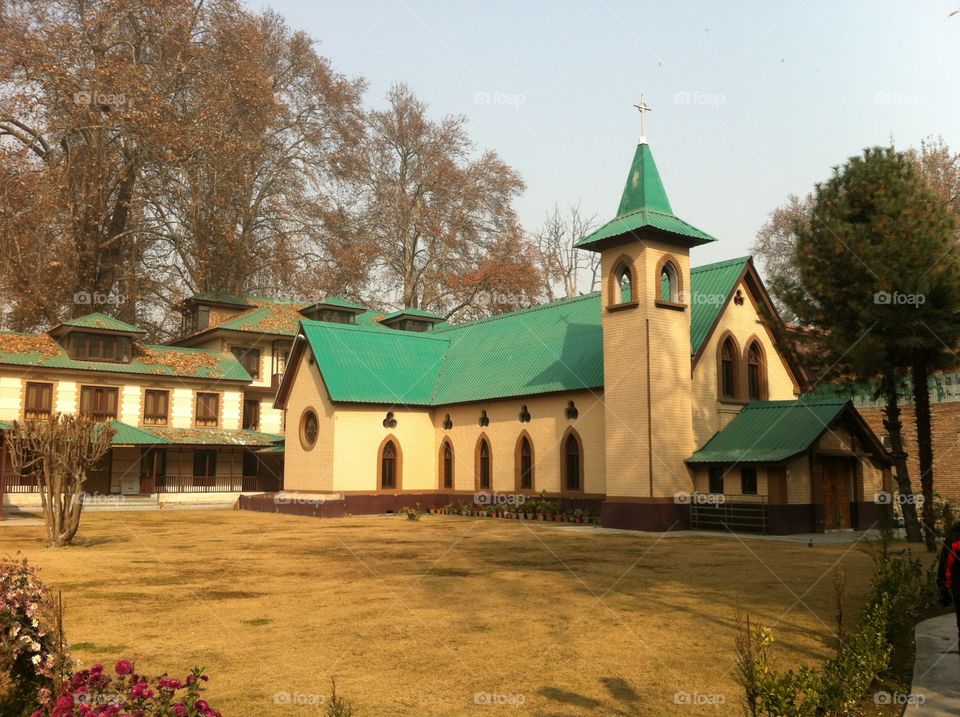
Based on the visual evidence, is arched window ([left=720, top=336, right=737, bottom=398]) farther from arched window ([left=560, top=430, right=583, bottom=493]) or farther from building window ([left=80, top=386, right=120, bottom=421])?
building window ([left=80, top=386, right=120, bottom=421])

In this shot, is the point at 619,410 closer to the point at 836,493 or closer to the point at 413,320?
the point at 836,493

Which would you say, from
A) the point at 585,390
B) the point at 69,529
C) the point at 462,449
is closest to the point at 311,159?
the point at 462,449

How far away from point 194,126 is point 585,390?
25.8 metres

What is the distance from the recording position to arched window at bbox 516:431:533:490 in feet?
108

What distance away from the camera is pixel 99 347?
4331 cm

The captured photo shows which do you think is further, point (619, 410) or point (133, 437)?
point (133, 437)

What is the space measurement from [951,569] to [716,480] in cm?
1884

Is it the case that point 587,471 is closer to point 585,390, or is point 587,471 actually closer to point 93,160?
point 585,390

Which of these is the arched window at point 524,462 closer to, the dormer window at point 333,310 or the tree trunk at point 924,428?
the tree trunk at point 924,428

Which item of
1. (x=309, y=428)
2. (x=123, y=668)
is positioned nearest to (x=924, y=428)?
(x=123, y=668)

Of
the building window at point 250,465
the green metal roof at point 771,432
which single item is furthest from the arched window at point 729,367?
the building window at point 250,465

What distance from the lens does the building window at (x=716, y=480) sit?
2708cm

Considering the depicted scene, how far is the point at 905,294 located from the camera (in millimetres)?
20656

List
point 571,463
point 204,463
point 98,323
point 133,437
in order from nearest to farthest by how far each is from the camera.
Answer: point 571,463, point 133,437, point 98,323, point 204,463
